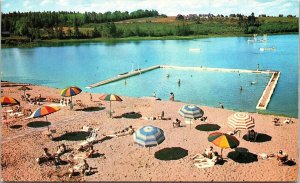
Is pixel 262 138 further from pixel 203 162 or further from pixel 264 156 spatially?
pixel 203 162

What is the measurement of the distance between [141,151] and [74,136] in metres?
4.75

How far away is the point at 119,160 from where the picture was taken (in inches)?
630

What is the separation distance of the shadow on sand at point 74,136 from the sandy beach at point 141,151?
0.38 metres

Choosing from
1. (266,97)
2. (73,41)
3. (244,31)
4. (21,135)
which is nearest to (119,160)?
(21,135)

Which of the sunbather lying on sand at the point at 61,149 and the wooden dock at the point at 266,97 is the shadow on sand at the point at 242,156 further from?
the wooden dock at the point at 266,97

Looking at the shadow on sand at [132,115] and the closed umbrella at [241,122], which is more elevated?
the closed umbrella at [241,122]

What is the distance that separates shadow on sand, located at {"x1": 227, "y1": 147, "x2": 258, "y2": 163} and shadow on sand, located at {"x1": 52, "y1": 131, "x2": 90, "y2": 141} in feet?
28.4

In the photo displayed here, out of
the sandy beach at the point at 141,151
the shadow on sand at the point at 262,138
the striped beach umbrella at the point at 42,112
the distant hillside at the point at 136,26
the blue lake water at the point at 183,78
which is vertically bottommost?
the blue lake water at the point at 183,78

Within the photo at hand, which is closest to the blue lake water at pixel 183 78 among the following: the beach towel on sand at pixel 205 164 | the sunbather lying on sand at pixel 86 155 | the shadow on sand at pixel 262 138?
the shadow on sand at pixel 262 138

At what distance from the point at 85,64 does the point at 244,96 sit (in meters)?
40.1

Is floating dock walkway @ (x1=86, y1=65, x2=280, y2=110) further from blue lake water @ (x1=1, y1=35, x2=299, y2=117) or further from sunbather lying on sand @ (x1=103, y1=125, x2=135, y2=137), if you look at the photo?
sunbather lying on sand @ (x1=103, y1=125, x2=135, y2=137)

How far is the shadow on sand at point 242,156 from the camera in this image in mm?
15695

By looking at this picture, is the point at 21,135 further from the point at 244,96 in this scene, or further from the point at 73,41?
the point at 73,41

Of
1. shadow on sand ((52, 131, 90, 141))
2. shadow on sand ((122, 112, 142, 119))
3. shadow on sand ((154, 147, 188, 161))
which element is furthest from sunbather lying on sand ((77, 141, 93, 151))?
shadow on sand ((122, 112, 142, 119))
